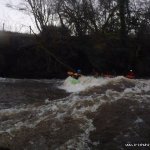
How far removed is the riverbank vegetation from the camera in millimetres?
25391

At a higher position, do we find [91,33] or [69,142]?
[91,33]

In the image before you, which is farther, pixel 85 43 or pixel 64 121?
pixel 85 43

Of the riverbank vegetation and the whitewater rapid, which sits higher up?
the riverbank vegetation

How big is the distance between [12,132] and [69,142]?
4.81ft

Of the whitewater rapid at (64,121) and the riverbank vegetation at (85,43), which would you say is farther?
the riverbank vegetation at (85,43)

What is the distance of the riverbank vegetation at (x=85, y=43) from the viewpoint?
25391mm

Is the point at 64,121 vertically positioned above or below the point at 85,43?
below

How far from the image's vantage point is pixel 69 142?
296 inches

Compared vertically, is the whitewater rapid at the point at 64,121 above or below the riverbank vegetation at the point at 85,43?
below

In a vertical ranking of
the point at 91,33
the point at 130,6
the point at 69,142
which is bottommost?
the point at 69,142

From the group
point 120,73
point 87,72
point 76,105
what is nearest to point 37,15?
point 87,72

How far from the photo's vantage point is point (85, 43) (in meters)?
26.5

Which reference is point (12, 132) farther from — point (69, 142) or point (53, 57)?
point (53, 57)

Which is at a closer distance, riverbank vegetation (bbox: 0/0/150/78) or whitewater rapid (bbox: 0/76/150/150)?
whitewater rapid (bbox: 0/76/150/150)
